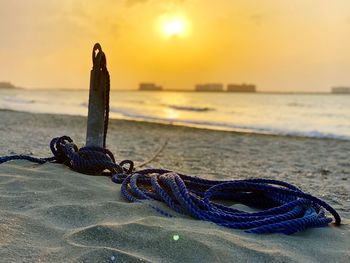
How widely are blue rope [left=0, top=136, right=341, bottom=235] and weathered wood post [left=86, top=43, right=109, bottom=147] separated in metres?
0.13

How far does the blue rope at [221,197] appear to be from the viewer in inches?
116

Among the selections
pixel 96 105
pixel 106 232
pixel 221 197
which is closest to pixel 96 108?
pixel 96 105

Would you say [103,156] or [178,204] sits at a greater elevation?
[103,156]

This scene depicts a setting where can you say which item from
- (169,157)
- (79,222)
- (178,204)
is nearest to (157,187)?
(178,204)

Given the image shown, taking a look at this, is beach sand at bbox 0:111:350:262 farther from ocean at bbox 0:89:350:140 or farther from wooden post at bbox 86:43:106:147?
ocean at bbox 0:89:350:140

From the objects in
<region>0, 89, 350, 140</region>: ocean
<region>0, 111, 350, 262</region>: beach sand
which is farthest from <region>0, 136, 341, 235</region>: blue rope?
<region>0, 89, 350, 140</region>: ocean

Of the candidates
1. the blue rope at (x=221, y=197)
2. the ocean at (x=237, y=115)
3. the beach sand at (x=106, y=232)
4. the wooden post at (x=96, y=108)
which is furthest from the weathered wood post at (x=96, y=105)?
the ocean at (x=237, y=115)

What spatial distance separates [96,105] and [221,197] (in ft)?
5.20

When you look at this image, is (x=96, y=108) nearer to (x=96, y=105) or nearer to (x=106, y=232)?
(x=96, y=105)

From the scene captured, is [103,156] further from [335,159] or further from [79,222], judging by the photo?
[335,159]

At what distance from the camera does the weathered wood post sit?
164 inches

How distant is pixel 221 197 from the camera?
12.3 ft

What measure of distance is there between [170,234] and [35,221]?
0.87m

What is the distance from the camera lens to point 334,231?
3.10 metres
